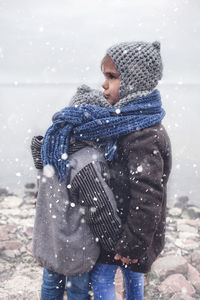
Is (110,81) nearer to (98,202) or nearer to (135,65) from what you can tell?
(135,65)

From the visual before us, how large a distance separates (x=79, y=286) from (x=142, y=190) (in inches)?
27.3

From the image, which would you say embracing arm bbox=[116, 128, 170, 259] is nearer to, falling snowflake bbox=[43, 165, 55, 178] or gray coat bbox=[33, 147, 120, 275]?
gray coat bbox=[33, 147, 120, 275]

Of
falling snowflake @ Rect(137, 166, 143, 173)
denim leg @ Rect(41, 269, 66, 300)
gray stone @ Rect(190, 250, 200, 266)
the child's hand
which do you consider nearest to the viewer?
falling snowflake @ Rect(137, 166, 143, 173)

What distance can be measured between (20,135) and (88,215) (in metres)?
16.3

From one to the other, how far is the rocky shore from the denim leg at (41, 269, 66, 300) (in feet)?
3.15

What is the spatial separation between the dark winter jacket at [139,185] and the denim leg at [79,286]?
1.06 feet

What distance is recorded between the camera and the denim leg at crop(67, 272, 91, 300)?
2.03 m

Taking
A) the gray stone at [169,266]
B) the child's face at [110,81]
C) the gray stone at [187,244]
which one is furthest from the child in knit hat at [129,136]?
the gray stone at [187,244]

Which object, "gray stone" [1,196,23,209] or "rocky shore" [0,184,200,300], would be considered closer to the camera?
"rocky shore" [0,184,200,300]

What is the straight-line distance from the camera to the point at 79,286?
6.72 feet

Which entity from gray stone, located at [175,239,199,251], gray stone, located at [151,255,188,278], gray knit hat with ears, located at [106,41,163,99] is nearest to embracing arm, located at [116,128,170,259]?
gray knit hat with ears, located at [106,41,163,99]

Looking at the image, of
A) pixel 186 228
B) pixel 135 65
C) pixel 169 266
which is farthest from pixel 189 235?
pixel 135 65

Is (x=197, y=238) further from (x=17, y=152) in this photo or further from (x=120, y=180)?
(x=17, y=152)

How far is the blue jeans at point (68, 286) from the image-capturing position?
6.70 feet
